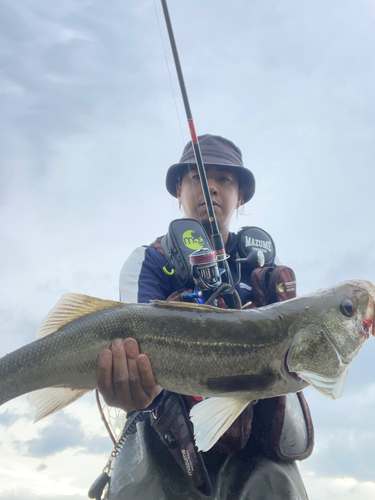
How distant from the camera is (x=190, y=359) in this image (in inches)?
92.7

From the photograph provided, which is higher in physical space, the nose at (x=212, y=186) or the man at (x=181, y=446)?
the nose at (x=212, y=186)

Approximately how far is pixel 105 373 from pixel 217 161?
3.06 meters

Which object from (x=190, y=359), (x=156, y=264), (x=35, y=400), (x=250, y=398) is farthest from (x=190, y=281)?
(x=35, y=400)

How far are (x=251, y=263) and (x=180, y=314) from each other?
1.52m

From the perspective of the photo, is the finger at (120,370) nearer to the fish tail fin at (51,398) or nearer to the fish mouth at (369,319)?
the fish tail fin at (51,398)

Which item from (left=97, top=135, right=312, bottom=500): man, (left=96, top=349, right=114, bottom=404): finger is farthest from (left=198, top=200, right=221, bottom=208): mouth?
(left=96, top=349, right=114, bottom=404): finger

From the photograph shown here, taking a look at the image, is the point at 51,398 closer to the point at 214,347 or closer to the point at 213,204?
the point at 214,347

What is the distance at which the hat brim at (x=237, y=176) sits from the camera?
467 centimetres

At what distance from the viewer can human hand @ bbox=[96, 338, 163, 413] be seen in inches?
92.4

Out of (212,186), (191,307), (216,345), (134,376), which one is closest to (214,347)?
(216,345)

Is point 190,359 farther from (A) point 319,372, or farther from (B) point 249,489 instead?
(B) point 249,489

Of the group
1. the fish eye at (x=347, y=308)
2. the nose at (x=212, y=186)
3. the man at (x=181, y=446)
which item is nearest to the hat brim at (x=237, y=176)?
the nose at (x=212, y=186)

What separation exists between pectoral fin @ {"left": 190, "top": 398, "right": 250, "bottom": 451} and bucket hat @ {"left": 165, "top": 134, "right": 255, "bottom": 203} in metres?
2.99

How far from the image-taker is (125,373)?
2.35 meters
